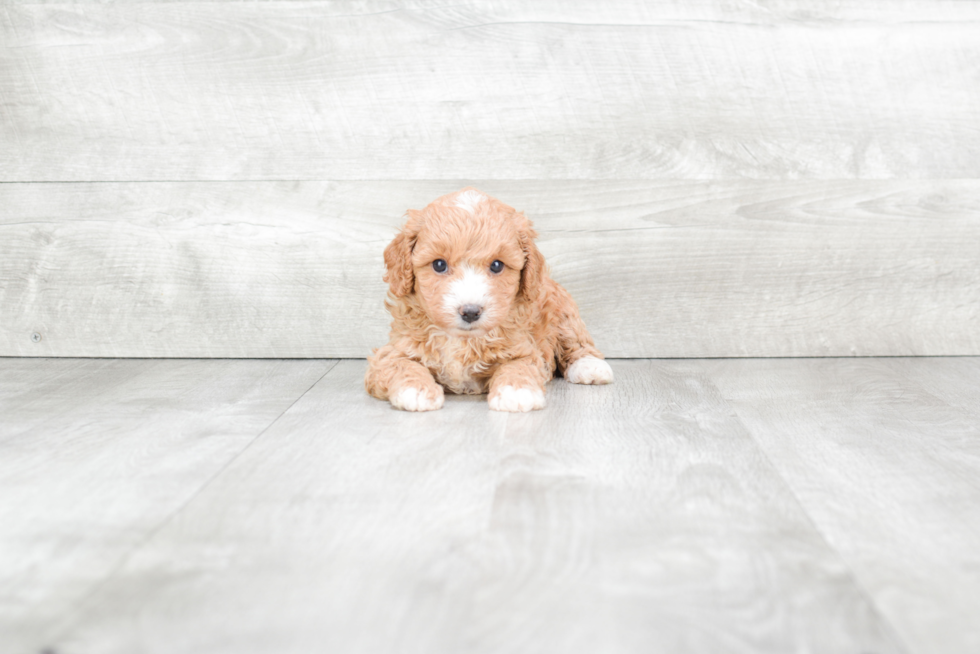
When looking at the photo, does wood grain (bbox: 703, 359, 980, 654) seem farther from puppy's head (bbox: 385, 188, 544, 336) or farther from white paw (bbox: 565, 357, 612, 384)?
puppy's head (bbox: 385, 188, 544, 336)

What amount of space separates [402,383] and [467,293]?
0.23 m

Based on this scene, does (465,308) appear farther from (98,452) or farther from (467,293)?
(98,452)

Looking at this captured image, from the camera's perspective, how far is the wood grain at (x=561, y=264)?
2.16 m

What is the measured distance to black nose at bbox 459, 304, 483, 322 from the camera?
1508 millimetres

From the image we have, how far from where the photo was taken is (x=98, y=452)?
1325 millimetres

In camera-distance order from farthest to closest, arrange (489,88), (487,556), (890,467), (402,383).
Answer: (489,88) → (402,383) → (890,467) → (487,556)

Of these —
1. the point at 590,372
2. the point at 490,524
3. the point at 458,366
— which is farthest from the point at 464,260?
the point at 490,524

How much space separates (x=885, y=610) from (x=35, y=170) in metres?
2.21

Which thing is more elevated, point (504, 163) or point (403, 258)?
point (504, 163)

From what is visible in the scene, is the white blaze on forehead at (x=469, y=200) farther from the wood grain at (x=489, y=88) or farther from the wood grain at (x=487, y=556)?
the wood grain at (x=489, y=88)

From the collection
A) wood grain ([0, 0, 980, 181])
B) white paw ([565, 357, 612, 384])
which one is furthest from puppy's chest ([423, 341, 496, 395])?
wood grain ([0, 0, 980, 181])

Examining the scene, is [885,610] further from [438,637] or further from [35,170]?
[35,170]

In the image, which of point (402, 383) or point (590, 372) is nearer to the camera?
point (402, 383)

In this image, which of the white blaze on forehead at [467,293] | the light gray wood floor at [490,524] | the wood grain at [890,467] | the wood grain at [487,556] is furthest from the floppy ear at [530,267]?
the wood grain at [890,467]
